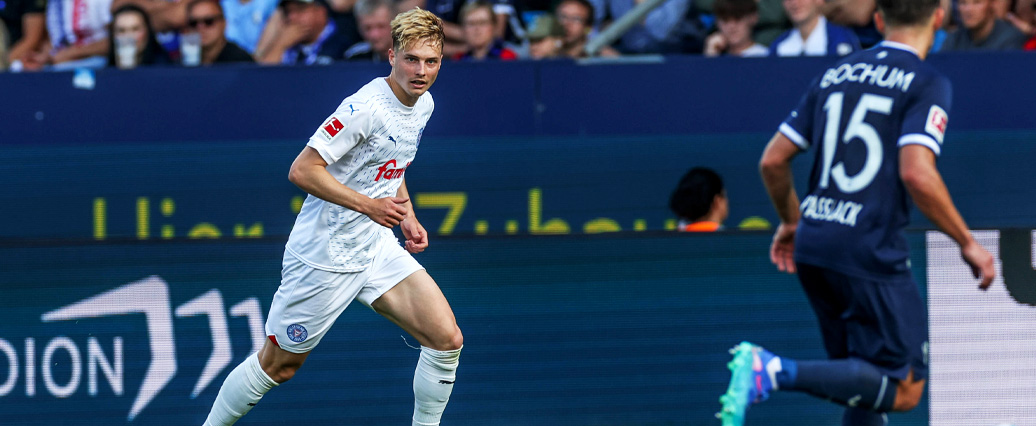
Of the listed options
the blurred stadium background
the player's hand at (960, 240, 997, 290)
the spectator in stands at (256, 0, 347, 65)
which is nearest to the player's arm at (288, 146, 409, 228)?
the blurred stadium background

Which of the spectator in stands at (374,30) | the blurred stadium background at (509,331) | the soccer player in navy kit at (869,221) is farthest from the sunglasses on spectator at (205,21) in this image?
the soccer player in navy kit at (869,221)

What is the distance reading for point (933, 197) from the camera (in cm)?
355

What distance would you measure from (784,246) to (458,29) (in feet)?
12.5

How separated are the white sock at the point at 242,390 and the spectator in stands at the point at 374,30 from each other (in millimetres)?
3225

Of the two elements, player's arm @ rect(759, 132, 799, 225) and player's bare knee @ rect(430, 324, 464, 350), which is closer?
player's arm @ rect(759, 132, 799, 225)

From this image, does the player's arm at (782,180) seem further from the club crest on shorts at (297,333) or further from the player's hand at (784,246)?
the club crest on shorts at (297,333)

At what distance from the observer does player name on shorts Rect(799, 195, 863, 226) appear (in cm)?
381

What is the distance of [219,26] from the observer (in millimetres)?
7609

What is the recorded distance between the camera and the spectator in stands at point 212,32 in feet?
24.9

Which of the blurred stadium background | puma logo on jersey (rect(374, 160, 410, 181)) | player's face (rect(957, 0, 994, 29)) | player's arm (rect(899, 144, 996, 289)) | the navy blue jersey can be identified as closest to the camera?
player's arm (rect(899, 144, 996, 289))

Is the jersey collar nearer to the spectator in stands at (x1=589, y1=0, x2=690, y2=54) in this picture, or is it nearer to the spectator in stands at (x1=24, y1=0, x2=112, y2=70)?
the spectator in stands at (x1=589, y1=0, x2=690, y2=54)

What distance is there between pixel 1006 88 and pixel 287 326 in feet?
14.8

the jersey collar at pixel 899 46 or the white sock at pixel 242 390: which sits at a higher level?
the jersey collar at pixel 899 46

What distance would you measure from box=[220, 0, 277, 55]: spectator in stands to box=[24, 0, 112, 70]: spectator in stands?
0.71 metres
